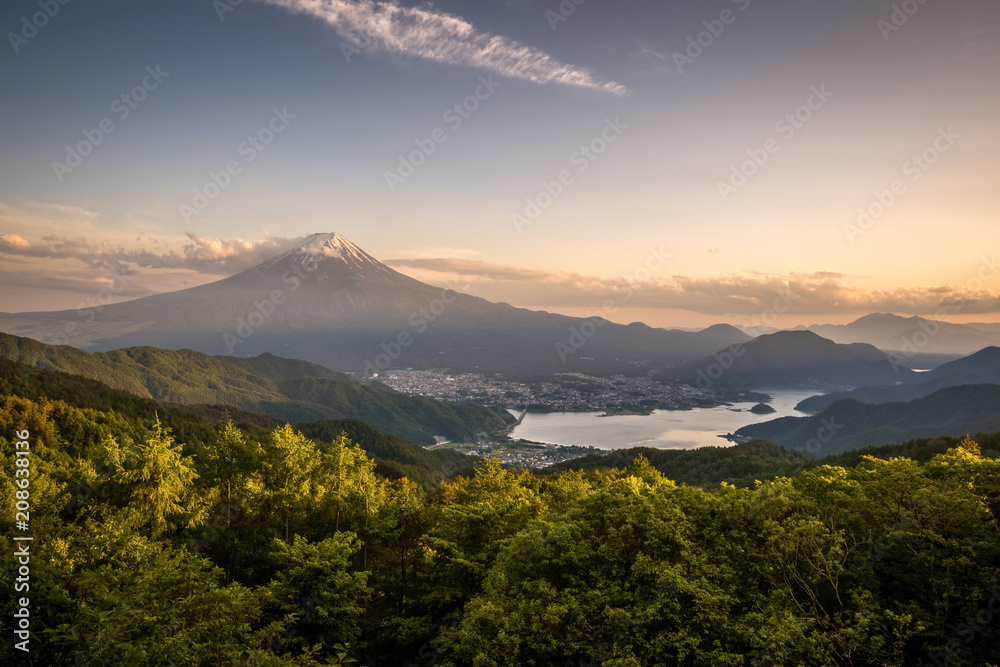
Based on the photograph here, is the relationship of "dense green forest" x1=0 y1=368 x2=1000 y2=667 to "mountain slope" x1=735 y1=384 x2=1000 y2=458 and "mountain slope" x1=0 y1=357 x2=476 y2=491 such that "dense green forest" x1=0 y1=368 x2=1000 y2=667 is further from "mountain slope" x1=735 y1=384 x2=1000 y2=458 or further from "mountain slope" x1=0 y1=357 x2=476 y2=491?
"mountain slope" x1=735 y1=384 x2=1000 y2=458

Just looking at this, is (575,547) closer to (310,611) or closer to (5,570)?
(310,611)

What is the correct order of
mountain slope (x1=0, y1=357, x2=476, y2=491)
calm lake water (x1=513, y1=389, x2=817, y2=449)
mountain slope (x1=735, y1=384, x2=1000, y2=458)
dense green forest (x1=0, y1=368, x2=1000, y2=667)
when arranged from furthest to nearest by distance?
calm lake water (x1=513, y1=389, x2=817, y2=449)
mountain slope (x1=735, y1=384, x2=1000, y2=458)
mountain slope (x1=0, y1=357, x2=476, y2=491)
dense green forest (x1=0, y1=368, x2=1000, y2=667)

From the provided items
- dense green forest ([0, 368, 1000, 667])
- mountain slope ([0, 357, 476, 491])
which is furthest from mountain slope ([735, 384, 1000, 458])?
dense green forest ([0, 368, 1000, 667])

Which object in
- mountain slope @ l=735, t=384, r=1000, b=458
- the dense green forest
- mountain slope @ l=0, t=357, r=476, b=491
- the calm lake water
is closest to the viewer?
the dense green forest

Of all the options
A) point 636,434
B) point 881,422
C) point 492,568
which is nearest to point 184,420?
point 492,568

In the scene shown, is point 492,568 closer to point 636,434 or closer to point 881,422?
point 636,434

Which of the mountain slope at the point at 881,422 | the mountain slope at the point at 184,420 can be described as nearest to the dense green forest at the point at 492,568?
the mountain slope at the point at 184,420

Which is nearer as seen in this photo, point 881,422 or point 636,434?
point 636,434
